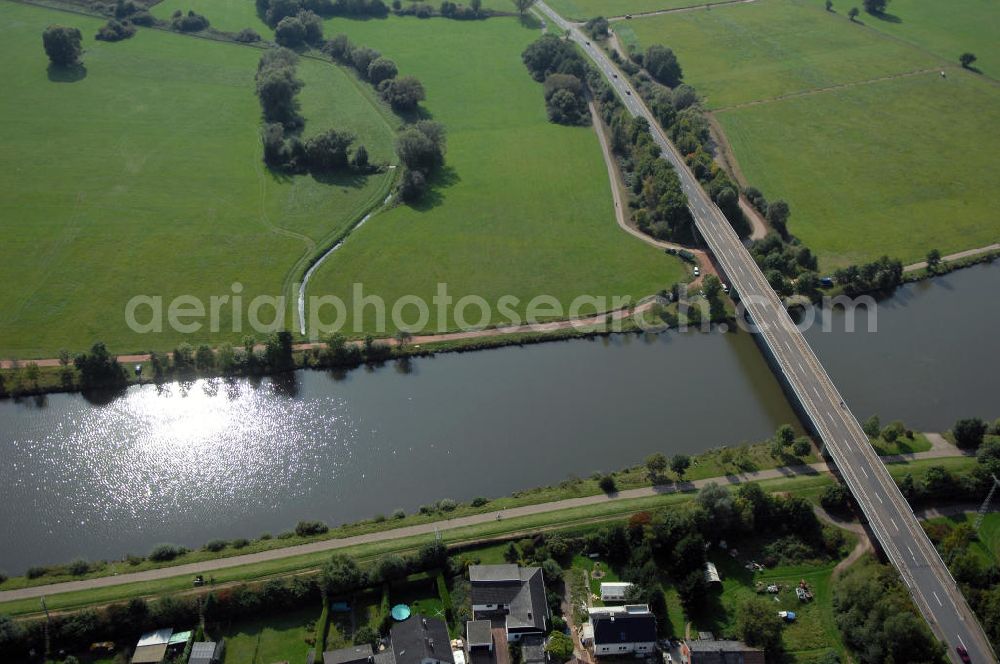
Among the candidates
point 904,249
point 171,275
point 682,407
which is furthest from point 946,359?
point 171,275

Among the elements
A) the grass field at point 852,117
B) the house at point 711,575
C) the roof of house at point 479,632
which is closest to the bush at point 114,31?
the grass field at point 852,117

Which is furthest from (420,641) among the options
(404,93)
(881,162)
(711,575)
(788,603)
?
(881,162)

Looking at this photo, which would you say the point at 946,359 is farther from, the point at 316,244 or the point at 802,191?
the point at 316,244

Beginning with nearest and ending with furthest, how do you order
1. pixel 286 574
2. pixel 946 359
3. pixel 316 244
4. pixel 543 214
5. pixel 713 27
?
pixel 286 574 → pixel 946 359 → pixel 316 244 → pixel 543 214 → pixel 713 27

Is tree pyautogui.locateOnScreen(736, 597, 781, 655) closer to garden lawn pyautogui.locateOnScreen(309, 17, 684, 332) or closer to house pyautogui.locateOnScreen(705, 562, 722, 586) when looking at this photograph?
house pyautogui.locateOnScreen(705, 562, 722, 586)

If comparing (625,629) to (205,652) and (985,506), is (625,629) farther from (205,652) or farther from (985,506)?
(985,506)

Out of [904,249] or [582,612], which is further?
[904,249]

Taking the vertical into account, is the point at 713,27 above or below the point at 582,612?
above
